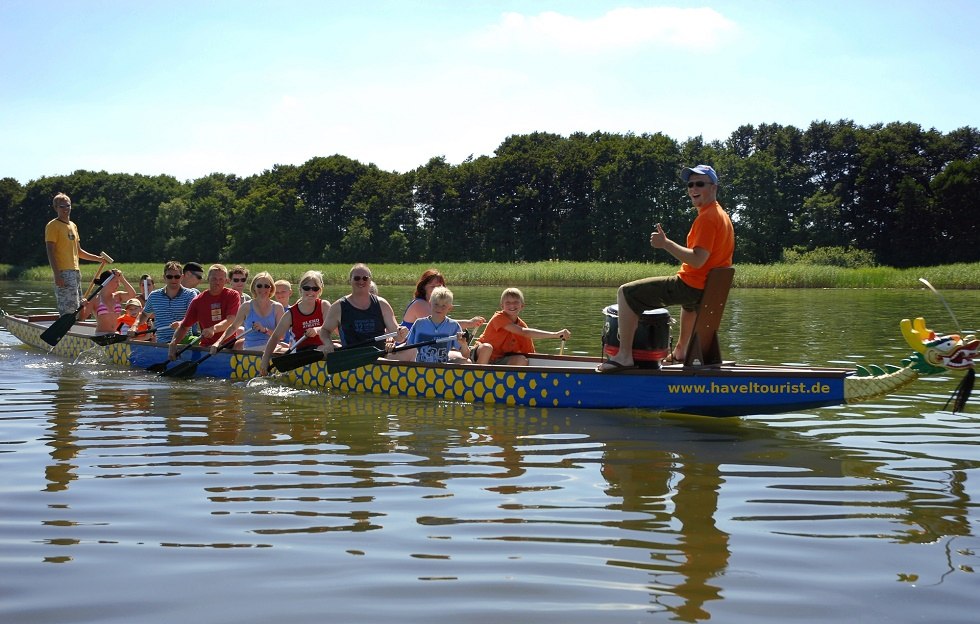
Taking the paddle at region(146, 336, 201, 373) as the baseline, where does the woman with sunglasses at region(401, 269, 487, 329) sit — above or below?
above

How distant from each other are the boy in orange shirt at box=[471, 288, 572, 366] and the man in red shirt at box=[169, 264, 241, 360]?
10.7ft

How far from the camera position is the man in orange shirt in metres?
7.74

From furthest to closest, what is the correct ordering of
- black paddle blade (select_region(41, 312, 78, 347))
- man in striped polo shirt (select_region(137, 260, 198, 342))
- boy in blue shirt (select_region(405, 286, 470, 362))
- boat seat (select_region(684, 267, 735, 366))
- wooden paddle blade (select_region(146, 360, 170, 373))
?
black paddle blade (select_region(41, 312, 78, 347)) → man in striped polo shirt (select_region(137, 260, 198, 342)) → wooden paddle blade (select_region(146, 360, 170, 373)) → boy in blue shirt (select_region(405, 286, 470, 362)) → boat seat (select_region(684, 267, 735, 366))

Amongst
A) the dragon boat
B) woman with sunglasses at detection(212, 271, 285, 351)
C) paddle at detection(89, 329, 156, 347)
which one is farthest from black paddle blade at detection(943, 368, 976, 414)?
paddle at detection(89, 329, 156, 347)

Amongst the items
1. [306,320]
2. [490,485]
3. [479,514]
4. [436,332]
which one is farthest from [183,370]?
[479,514]

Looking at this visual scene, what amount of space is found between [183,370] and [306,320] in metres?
2.03

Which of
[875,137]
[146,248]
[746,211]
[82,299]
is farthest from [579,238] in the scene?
[82,299]

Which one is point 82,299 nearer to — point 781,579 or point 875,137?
point 781,579

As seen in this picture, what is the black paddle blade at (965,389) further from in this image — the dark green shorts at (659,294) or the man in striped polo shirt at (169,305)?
the man in striped polo shirt at (169,305)

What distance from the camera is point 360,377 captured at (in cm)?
1000

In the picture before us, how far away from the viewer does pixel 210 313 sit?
11852mm

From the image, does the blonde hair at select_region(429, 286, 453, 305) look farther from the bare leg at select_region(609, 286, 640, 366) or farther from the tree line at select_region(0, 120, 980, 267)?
the tree line at select_region(0, 120, 980, 267)

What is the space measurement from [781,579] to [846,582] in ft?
0.86

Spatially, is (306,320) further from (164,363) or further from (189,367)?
(164,363)
